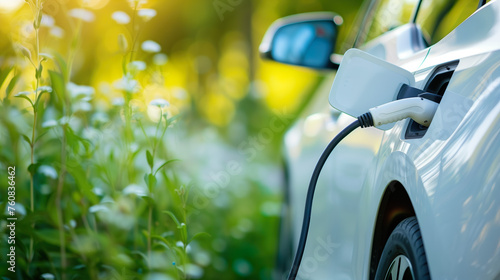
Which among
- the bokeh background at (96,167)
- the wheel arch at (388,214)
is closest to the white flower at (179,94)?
the bokeh background at (96,167)

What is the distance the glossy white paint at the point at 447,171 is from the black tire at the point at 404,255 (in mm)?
61

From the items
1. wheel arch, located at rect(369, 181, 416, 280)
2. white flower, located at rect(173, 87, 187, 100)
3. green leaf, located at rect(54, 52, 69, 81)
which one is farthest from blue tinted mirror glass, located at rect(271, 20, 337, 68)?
wheel arch, located at rect(369, 181, 416, 280)

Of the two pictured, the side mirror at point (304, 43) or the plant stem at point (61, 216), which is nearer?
the plant stem at point (61, 216)

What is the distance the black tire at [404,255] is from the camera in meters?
1.22

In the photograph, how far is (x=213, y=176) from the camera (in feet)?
13.1

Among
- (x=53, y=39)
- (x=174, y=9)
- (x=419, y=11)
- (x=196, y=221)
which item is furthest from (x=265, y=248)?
(x=174, y=9)

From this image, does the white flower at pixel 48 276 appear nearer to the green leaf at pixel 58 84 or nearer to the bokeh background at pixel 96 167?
the bokeh background at pixel 96 167

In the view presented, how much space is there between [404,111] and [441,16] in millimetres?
595

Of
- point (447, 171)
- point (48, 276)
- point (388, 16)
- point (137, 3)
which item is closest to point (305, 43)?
point (388, 16)

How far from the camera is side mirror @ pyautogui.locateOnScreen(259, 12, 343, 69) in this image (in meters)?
2.65

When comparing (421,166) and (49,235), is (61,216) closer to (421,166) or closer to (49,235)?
(49,235)

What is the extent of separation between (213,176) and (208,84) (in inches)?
353

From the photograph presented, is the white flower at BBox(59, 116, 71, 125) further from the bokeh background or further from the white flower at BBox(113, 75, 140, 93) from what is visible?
the white flower at BBox(113, 75, 140, 93)

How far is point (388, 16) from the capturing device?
2430mm
